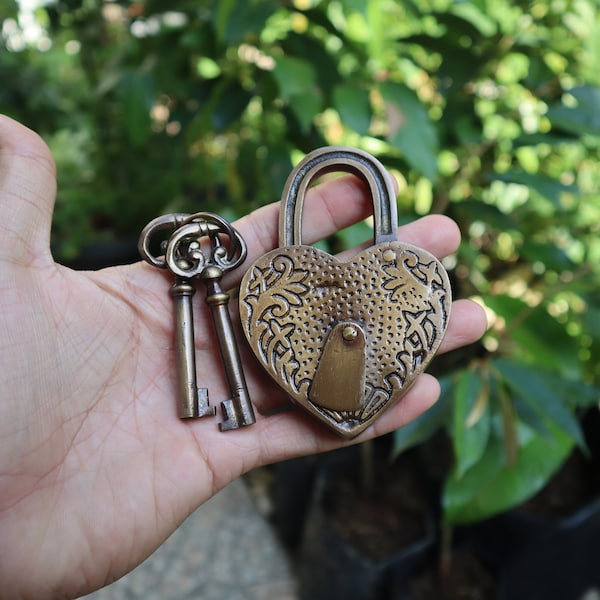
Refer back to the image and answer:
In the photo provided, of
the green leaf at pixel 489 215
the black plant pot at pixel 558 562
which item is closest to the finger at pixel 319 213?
the green leaf at pixel 489 215

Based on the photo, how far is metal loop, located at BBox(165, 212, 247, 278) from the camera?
973 mm

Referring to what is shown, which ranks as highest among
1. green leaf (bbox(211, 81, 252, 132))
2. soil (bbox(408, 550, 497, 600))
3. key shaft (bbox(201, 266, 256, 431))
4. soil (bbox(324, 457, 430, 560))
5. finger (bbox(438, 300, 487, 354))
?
green leaf (bbox(211, 81, 252, 132))

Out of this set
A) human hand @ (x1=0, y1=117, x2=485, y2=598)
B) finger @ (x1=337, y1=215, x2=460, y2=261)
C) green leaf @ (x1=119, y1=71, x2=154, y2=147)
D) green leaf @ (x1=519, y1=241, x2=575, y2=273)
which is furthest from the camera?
green leaf @ (x1=119, y1=71, x2=154, y2=147)

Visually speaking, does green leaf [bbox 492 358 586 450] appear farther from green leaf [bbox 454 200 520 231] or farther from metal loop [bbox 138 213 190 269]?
metal loop [bbox 138 213 190 269]

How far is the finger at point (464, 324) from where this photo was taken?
3.24 feet

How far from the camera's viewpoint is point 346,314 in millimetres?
985

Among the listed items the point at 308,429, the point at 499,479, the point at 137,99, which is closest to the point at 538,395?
the point at 499,479

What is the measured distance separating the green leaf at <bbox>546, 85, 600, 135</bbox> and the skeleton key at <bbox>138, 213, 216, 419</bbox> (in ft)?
2.42

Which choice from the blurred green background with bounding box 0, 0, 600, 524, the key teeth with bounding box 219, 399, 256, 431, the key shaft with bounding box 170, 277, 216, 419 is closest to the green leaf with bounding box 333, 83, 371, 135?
the blurred green background with bounding box 0, 0, 600, 524

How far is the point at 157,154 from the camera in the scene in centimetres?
197

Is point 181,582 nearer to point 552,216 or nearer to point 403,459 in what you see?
point 403,459

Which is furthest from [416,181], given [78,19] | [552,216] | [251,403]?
[78,19]

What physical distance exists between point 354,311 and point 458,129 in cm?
45

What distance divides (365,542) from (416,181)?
86 cm
